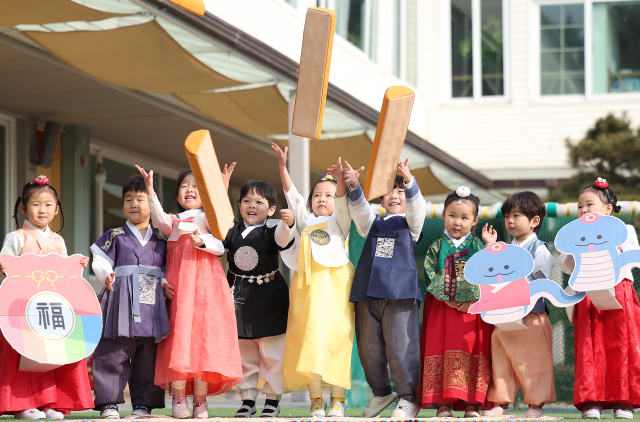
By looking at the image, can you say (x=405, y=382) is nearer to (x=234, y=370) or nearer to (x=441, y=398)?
(x=441, y=398)

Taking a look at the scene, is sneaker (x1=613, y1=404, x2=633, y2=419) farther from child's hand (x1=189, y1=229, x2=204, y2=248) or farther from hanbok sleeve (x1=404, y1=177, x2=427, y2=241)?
child's hand (x1=189, y1=229, x2=204, y2=248)

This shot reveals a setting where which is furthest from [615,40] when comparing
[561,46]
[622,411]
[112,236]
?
[112,236]

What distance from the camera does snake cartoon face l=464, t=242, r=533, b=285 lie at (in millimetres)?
4500

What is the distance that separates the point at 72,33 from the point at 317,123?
2418 millimetres

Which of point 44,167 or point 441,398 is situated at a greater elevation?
point 44,167

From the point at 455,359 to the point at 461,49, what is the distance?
10.7 metres

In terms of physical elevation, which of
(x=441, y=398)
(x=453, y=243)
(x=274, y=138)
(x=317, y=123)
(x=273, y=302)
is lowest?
(x=441, y=398)

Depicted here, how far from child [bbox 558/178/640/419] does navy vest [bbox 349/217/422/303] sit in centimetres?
86

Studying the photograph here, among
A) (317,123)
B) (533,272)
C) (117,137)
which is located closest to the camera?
(317,123)

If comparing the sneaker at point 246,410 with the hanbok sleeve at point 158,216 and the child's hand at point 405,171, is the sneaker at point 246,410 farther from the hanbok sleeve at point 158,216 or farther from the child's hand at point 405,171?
the child's hand at point 405,171

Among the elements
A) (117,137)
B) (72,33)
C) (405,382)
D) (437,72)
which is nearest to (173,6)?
(72,33)

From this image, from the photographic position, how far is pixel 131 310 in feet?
15.0

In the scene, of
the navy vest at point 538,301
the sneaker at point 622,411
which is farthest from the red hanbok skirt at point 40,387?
the sneaker at point 622,411

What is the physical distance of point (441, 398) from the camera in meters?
4.66
